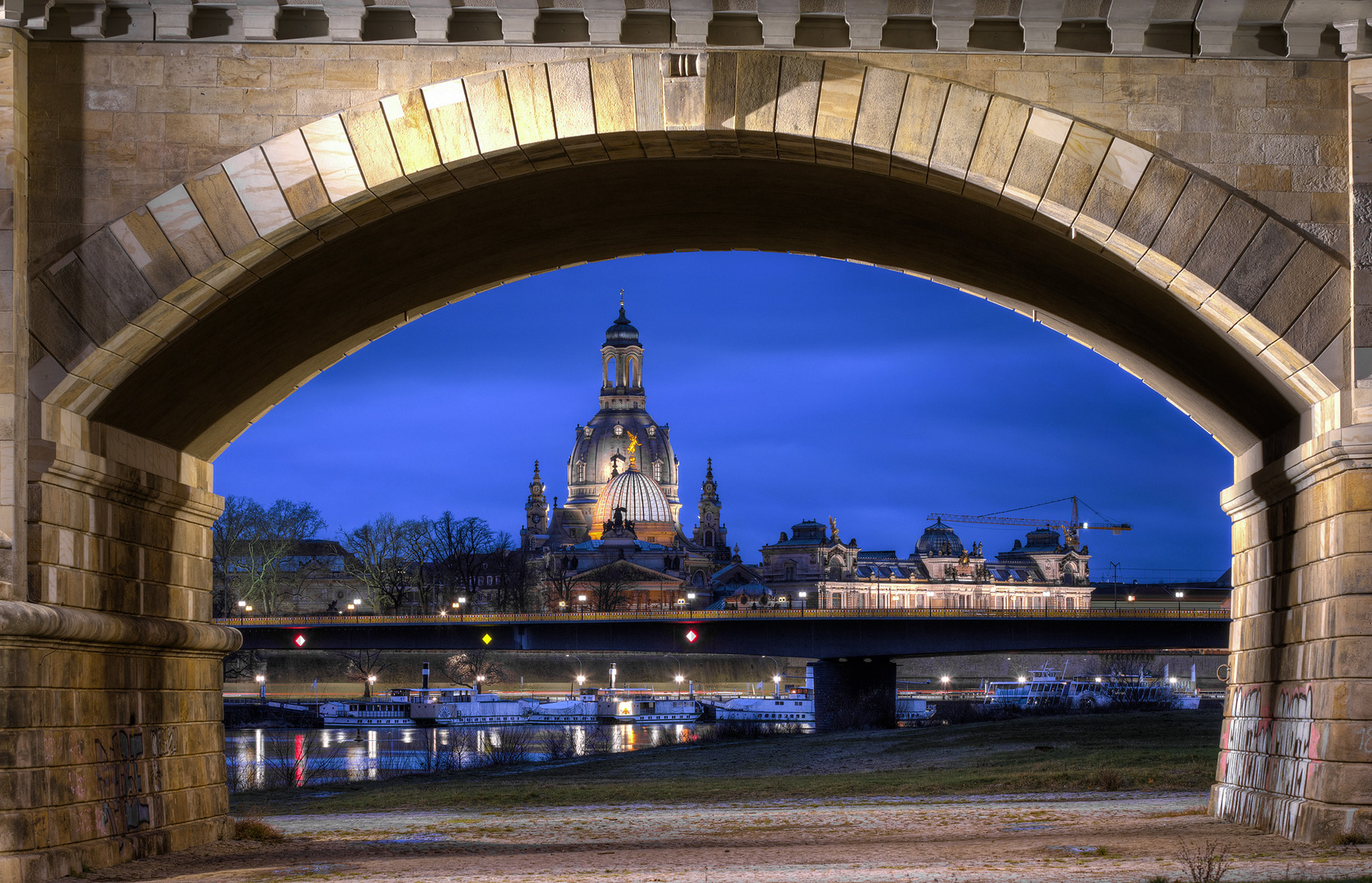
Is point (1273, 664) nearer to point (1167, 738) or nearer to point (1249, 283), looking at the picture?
point (1249, 283)

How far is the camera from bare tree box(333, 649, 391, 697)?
136m

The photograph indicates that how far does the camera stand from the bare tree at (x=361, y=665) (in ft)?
447

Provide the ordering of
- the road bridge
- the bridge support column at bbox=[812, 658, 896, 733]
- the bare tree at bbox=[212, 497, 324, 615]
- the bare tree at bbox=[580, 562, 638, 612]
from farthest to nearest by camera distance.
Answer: the bare tree at bbox=[580, 562, 638, 612], the bare tree at bbox=[212, 497, 324, 615], the bridge support column at bbox=[812, 658, 896, 733], the road bridge

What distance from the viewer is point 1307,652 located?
55.1ft

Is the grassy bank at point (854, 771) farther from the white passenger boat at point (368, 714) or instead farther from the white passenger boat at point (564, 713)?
the white passenger boat at point (564, 713)

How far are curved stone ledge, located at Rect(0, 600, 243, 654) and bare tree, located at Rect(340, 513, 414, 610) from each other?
104 metres

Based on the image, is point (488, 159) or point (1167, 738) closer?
point (488, 159)

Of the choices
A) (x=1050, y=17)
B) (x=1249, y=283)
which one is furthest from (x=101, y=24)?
(x=1249, y=283)

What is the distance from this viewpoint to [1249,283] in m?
16.2

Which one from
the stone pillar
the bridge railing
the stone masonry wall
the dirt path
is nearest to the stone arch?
the stone masonry wall

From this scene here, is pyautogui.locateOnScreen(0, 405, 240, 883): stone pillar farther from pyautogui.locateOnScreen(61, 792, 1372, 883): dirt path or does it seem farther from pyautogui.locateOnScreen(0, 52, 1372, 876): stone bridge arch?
pyautogui.locateOnScreen(61, 792, 1372, 883): dirt path

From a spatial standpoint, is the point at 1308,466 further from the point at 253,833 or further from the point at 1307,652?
the point at 253,833

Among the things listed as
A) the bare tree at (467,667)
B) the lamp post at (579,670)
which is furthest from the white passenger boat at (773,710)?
the lamp post at (579,670)

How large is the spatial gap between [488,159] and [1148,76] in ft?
23.9
